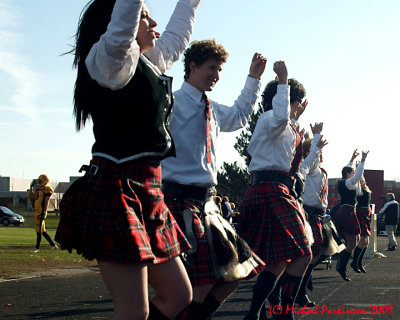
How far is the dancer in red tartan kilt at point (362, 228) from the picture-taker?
11578 mm

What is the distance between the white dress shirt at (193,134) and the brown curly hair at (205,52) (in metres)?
0.19

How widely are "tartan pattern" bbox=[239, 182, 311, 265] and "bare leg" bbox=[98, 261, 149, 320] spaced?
2.64m

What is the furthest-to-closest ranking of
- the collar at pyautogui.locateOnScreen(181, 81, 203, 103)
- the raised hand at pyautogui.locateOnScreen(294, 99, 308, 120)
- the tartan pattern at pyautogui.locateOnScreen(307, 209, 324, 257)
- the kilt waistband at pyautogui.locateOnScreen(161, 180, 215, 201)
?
the tartan pattern at pyautogui.locateOnScreen(307, 209, 324, 257)
the raised hand at pyautogui.locateOnScreen(294, 99, 308, 120)
the collar at pyautogui.locateOnScreen(181, 81, 203, 103)
the kilt waistband at pyautogui.locateOnScreen(161, 180, 215, 201)

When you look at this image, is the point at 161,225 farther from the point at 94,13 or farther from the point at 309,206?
the point at 309,206

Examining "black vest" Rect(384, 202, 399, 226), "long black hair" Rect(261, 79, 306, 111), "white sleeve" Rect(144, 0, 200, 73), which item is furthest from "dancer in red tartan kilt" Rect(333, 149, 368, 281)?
"black vest" Rect(384, 202, 399, 226)

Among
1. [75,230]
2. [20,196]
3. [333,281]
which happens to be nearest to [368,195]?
[333,281]

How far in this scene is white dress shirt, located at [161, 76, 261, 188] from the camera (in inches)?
156

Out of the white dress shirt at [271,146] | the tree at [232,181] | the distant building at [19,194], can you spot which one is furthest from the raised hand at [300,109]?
the distant building at [19,194]

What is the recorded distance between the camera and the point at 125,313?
257 centimetres

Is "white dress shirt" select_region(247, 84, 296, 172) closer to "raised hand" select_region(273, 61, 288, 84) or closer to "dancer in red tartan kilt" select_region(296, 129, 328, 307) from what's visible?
"raised hand" select_region(273, 61, 288, 84)

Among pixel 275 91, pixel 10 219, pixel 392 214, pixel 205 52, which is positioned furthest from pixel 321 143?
pixel 10 219

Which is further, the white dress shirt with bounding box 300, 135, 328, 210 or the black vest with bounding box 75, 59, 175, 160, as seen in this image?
the white dress shirt with bounding box 300, 135, 328, 210

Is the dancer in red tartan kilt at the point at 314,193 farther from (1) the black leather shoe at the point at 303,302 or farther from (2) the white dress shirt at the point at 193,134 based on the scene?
(2) the white dress shirt at the point at 193,134

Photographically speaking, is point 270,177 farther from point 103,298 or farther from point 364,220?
point 364,220
